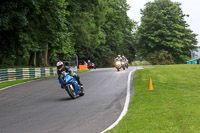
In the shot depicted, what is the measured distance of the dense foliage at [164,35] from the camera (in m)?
62.2

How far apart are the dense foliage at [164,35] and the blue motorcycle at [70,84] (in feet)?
164

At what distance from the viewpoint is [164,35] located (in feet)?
206

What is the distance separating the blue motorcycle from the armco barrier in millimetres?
12141

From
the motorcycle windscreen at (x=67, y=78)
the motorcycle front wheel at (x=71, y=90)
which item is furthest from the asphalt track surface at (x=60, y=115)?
the motorcycle windscreen at (x=67, y=78)

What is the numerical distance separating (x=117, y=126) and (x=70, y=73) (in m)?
5.52

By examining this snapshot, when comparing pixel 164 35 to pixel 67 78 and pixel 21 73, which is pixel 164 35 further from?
pixel 67 78

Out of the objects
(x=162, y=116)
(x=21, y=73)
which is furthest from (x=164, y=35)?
(x=162, y=116)

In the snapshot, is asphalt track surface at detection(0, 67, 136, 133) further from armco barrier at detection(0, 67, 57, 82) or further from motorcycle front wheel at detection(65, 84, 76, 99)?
armco barrier at detection(0, 67, 57, 82)

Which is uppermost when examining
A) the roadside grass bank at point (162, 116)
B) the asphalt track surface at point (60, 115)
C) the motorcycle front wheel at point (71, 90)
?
the motorcycle front wheel at point (71, 90)

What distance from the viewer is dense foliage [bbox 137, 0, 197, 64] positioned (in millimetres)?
62188

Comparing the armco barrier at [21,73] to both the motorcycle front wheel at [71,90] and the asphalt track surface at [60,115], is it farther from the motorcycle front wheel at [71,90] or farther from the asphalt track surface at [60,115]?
the motorcycle front wheel at [71,90]

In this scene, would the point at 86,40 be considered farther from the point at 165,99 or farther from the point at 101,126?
the point at 101,126

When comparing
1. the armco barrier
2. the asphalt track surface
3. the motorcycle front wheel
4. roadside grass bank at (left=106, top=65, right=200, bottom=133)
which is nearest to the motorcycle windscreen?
the motorcycle front wheel

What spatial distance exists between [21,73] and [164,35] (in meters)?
42.2
